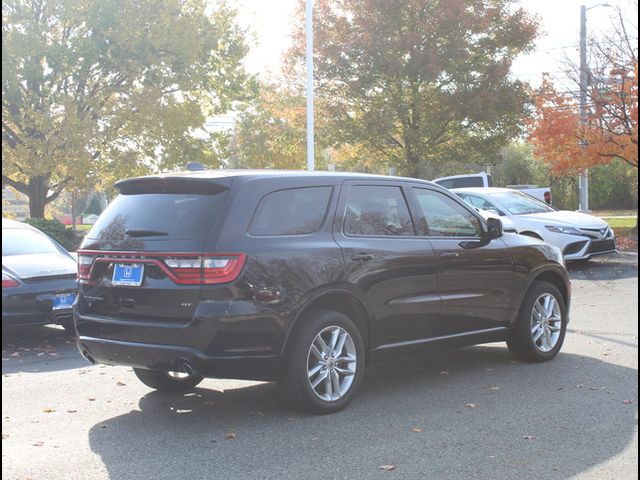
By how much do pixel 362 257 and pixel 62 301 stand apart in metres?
4.31

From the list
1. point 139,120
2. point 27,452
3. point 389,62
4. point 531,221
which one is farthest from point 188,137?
point 27,452

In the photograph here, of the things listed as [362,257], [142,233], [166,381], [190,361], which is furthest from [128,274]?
[362,257]

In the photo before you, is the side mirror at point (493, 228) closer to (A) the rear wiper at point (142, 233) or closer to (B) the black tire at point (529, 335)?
(B) the black tire at point (529, 335)

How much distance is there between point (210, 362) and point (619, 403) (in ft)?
9.72

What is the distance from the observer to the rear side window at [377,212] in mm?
6371

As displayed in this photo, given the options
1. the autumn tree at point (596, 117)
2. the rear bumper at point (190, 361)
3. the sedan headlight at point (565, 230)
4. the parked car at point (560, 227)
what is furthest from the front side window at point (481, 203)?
the rear bumper at point (190, 361)

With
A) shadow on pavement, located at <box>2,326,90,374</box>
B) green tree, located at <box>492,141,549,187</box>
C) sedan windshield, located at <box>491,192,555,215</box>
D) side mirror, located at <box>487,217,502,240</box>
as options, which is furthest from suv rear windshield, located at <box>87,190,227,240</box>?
green tree, located at <box>492,141,549,187</box>

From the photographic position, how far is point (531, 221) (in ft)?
53.1

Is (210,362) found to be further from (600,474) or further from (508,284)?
(508,284)

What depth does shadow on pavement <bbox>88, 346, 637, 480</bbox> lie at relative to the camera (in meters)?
4.67

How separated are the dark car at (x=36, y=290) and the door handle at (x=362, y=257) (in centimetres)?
424

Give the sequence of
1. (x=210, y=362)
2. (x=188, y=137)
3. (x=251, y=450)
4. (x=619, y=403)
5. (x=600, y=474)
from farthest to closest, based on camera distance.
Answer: (x=188, y=137)
(x=619, y=403)
(x=210, y=362)
(x=251, y=450)
(x=600, y=474)

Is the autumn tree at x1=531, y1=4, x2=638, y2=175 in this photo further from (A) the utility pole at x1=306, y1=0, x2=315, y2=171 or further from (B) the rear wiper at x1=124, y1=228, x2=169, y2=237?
(B) the rear wiper at x1=124, y1=228, x2=169, y2=237

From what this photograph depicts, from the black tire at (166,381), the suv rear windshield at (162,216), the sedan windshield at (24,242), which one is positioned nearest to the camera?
the suv rear windshield at (162,216)
